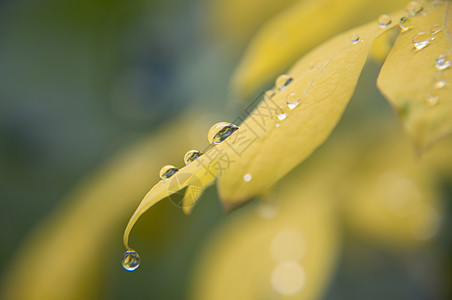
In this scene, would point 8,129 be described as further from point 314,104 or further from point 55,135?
point 314,104

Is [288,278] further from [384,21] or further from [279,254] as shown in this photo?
[384,21]

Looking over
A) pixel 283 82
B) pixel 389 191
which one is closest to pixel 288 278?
pixel 389 191

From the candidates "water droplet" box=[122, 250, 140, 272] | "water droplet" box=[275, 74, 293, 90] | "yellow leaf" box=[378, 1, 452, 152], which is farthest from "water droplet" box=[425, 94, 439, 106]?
"water droplet" box=[122, 250, 140, 272]

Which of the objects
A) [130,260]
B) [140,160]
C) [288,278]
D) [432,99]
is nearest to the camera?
[432,99]

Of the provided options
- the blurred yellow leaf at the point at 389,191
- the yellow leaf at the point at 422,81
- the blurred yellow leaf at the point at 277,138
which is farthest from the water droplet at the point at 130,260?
the blurred yellow leaf at the point at 389,191

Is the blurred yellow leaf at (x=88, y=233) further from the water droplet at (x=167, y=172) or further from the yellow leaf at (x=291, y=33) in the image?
the water droplet at (x=167, y=172)

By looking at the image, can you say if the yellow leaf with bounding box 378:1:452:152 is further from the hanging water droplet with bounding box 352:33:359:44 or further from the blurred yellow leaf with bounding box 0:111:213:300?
the blurred yellow leaf with bounding box 0:111:213:300
